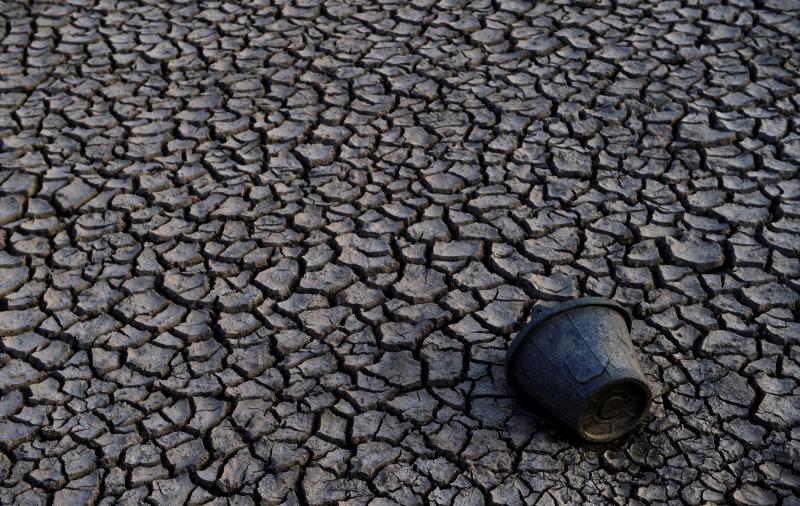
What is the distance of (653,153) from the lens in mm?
5184

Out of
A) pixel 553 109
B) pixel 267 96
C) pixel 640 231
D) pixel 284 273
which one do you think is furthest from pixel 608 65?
pixel 284 273

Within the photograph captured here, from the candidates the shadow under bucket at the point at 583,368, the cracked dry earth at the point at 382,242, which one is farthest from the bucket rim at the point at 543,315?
the cracked dry earth at the point at 382,242

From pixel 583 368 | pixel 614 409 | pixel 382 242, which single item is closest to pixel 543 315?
pixel 583 368

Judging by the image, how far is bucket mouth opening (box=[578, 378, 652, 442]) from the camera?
3684mm

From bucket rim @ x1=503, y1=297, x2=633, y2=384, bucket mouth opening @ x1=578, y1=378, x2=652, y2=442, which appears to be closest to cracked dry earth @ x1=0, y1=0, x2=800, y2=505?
bucket mouth opening @ x1=578, y1=378, x2=652, y2=442

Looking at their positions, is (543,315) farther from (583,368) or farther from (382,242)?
(382,242)

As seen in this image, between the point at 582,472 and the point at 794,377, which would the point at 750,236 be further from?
the point at 582,472

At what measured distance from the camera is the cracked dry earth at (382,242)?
3775mm

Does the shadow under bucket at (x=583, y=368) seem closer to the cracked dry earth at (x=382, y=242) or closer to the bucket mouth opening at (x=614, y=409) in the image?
the bucket mouth opening at (x=614, y=409)

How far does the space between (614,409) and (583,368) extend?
18cm

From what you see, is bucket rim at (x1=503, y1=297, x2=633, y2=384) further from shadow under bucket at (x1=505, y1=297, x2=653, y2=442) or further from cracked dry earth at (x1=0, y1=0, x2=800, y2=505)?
cracked dry earth at (x1=0, y1=0, x2=800, y2=505)

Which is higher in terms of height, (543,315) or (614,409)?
(543,315)

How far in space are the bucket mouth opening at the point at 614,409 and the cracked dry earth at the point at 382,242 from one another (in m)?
0.07

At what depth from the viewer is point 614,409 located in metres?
3.73
